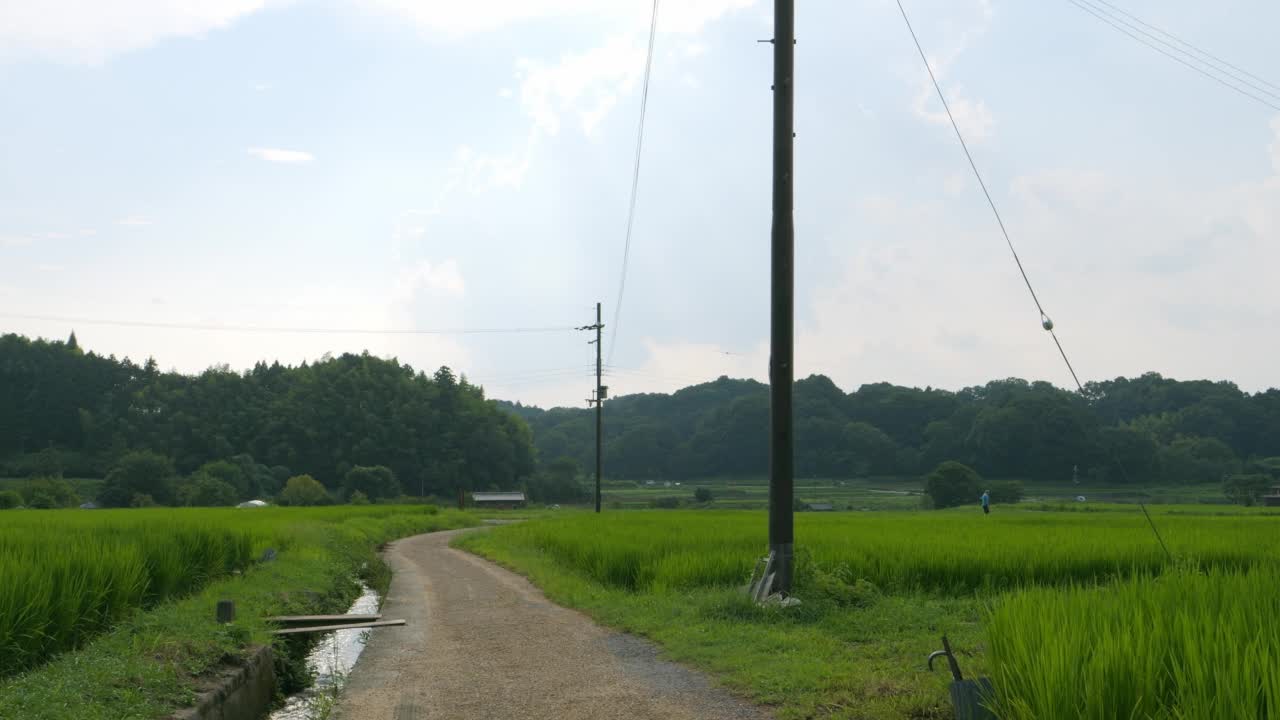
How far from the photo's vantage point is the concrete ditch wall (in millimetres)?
6707

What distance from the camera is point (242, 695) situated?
25.4ft

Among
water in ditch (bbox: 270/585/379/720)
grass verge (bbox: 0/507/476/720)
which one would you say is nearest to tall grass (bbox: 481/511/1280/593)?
water in ditch (bbox: 270/585/379/720)

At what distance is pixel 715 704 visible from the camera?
770cm

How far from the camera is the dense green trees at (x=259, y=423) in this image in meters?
104

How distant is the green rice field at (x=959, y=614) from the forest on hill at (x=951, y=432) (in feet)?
216

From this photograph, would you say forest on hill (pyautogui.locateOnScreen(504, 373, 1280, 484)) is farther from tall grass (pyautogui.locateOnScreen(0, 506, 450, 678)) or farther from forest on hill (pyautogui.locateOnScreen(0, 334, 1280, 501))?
tall grass (pyautogui.locateOnScreen(0, 506, 450, 678))

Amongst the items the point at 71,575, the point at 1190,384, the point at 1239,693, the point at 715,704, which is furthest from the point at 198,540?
Result: the point at 1190,384

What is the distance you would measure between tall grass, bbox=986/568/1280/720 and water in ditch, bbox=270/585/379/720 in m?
5.19

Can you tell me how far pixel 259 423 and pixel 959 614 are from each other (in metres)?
106

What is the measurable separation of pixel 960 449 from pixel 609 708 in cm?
10900

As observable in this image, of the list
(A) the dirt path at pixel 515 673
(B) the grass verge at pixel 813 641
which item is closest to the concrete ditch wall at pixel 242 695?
(A) the dirt path at pixel 515 673

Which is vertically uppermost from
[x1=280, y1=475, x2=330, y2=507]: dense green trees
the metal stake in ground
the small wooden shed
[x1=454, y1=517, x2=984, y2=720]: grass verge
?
the metal stake in ground

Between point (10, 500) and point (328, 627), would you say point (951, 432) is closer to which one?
point (10, 500)

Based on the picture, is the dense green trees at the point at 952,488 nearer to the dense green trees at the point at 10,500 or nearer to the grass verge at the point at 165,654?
the dense green trees at the point at 10,500
